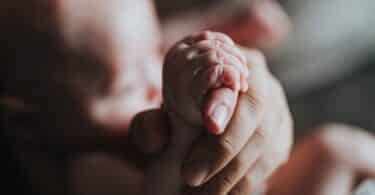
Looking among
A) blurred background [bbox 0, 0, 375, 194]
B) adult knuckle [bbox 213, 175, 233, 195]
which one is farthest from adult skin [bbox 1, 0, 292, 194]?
blurred background [bbox 0, 0, 375, 194]

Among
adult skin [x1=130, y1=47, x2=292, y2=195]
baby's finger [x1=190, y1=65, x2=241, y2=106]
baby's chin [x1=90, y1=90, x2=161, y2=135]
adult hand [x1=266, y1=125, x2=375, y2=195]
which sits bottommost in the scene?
adult hand [x1=266, y1=125, x2=375, y2=195]

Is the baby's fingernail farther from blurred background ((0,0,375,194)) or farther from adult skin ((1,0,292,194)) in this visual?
blurred background ((0,0,375,194))

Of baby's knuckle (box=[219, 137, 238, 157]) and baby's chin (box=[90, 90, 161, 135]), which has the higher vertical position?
baby's knuckle (box=[219, 137, 238, 157])

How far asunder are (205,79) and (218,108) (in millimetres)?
24

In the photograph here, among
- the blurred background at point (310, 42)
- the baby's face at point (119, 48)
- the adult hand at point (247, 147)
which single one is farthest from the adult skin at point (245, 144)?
the blurred background at point (310, 42)

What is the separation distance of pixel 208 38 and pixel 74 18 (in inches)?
6.8

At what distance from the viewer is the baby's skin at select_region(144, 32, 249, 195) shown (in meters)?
0.43

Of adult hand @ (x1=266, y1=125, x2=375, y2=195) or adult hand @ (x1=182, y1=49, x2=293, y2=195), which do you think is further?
adult hand @ (x1=266, y1=125, x2=375, y2=195)

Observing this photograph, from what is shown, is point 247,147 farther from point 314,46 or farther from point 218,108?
point 314,46

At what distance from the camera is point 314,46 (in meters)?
0.90

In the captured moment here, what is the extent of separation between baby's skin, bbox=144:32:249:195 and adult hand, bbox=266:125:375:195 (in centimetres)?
15

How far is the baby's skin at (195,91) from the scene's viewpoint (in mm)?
428

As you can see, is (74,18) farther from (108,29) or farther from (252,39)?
(252,39)

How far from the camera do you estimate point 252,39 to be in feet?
2.63
